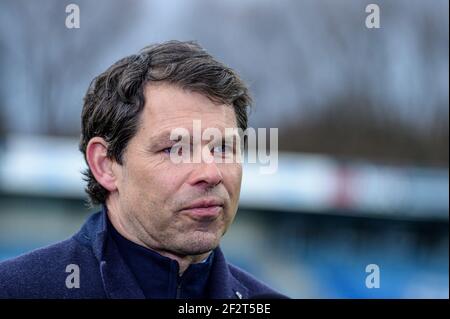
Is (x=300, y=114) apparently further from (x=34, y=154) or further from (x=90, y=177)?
(x=90, y=177)

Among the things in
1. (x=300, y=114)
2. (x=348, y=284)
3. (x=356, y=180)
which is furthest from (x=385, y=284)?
(x=300, y=114)

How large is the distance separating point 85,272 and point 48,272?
13 centimetres

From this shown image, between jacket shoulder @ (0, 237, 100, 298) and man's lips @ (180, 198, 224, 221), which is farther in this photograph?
jacket shoulder @ (0, 237, 100, 298)

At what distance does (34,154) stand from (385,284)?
5.62 metres

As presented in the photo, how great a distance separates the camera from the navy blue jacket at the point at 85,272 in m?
2.19

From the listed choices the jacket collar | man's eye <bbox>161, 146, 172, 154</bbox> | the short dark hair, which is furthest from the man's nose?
the jacket collar

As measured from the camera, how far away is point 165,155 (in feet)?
7.05

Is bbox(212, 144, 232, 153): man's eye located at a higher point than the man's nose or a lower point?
higher

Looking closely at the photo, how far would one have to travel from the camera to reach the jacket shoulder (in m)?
2.22

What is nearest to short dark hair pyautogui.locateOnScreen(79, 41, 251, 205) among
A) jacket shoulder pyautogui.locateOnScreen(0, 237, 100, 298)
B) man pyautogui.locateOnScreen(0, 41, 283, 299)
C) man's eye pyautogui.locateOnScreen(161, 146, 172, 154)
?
man pyautogui.locateOnScreen(0, 41, 283, 299)

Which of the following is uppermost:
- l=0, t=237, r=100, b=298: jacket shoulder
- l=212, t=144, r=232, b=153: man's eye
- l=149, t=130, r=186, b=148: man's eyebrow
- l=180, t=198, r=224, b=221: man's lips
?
l=149, t=130, r=186, b=148: man's eyebrow

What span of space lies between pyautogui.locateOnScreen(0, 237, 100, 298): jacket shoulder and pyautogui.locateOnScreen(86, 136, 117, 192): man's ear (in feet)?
0.72

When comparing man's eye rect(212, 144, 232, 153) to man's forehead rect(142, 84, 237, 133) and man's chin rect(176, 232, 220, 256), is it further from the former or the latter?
man's chin rect(176, 232, 220, 256)
